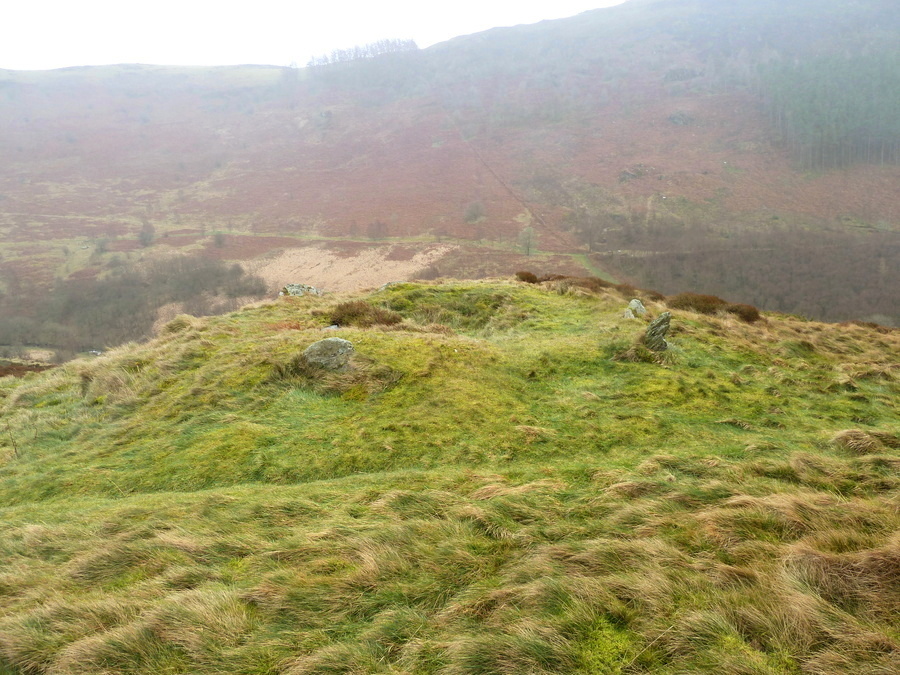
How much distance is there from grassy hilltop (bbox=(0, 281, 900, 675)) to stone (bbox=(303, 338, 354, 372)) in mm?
324

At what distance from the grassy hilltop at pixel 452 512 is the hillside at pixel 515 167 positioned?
40.8m

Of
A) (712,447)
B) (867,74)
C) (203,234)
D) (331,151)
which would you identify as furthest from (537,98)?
(712,447)

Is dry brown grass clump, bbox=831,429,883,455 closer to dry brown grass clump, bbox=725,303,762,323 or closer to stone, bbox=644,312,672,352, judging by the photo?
stone, bbox=644,312,672,352

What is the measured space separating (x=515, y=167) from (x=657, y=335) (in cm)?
8295

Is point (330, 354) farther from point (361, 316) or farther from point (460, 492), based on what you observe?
point (460, 492)

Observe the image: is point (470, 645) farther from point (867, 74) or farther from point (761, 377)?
point (867, 74)

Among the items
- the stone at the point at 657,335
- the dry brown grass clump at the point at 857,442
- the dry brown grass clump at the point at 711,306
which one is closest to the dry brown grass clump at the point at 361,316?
the stone at the point at 657,335

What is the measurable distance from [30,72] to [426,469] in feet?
831

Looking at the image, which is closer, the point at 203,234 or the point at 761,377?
the point at 761,377

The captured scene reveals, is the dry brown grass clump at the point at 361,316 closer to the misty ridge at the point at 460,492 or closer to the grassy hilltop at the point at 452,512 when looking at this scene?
the misty ridge at the point at 460,492

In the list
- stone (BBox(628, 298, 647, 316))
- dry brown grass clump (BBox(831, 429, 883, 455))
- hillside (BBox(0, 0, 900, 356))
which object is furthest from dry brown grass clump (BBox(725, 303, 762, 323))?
hillside (BBox(0, 0, 900, 356))

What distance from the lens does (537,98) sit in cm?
11350

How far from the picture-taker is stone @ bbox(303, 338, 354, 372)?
10.1 m

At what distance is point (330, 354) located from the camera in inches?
402
